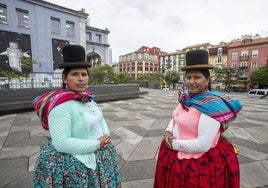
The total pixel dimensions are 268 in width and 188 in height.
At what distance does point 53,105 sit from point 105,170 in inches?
31.2

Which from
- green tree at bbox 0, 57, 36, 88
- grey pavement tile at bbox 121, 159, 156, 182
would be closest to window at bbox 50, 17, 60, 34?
green tree at bbox 0, 57, 36, 88

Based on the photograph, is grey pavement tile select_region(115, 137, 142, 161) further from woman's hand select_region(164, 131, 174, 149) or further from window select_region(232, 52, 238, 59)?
window select_region(232, 52, 238, 59)

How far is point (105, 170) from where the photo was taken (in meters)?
1.48

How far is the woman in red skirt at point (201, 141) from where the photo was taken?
4.42 feet

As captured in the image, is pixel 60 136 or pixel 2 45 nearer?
pixel 60 136

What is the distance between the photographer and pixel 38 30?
53.1ft

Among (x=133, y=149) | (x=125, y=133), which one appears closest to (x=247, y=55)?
(x=125, y=133)

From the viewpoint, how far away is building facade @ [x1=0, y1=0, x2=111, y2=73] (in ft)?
47.1

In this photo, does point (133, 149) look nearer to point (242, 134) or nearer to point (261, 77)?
point (242, 134)

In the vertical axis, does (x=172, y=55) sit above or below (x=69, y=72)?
above

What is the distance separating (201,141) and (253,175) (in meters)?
2.08

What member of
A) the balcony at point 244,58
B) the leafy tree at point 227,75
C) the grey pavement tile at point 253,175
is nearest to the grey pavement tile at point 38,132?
the grey pavement tile at point 253,175

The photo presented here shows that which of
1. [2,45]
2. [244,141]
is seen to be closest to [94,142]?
[244,141]

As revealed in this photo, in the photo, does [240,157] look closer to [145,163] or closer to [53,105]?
[145,163]
